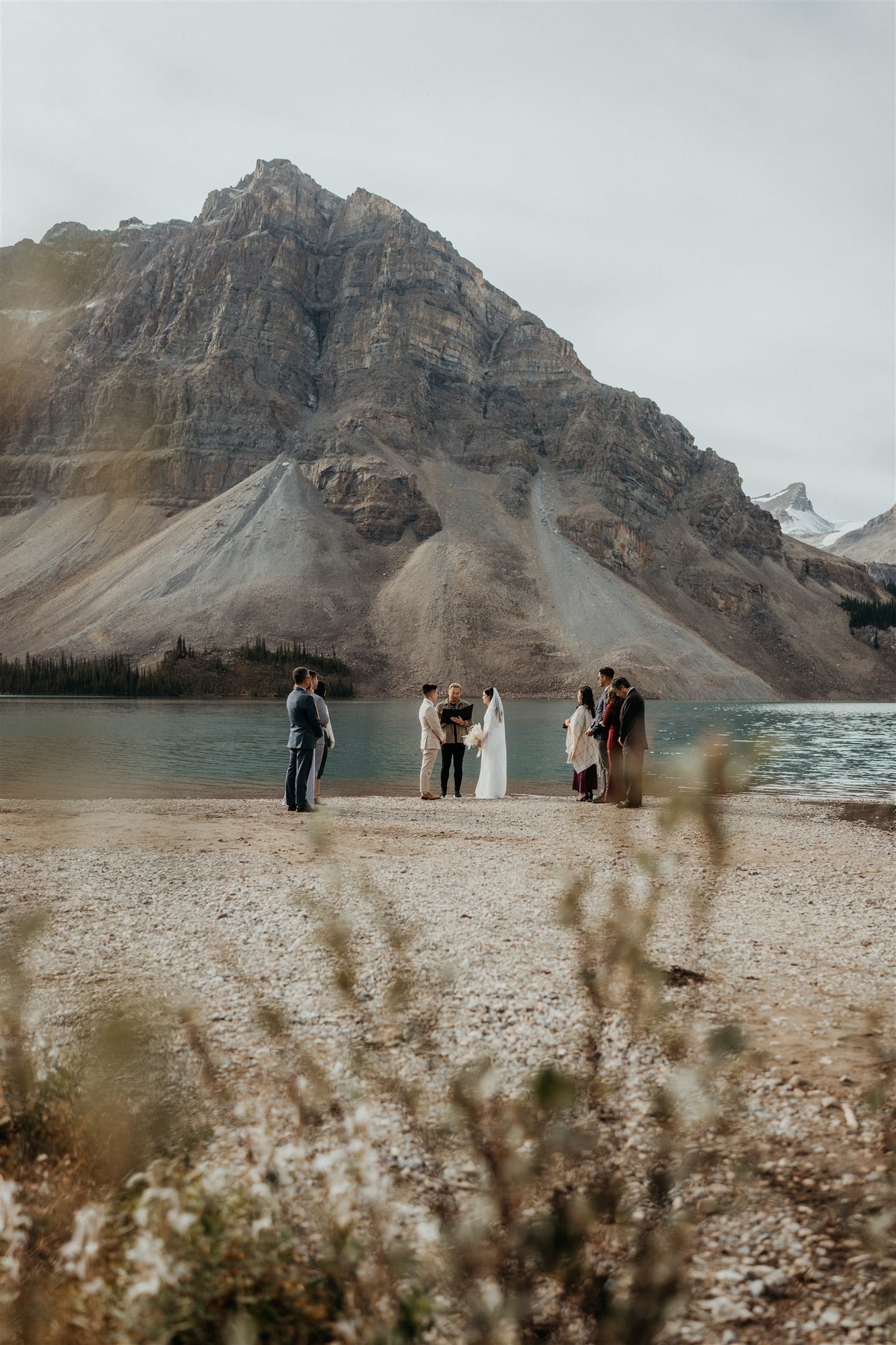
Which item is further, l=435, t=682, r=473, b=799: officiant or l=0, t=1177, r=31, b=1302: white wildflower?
l=435, t=682, r=473, b=799: officiant

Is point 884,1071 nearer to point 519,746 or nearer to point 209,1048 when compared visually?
point 209,1048

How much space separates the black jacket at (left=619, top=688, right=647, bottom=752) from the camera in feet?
54.4

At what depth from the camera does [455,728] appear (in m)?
20.4

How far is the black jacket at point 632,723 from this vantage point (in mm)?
16594

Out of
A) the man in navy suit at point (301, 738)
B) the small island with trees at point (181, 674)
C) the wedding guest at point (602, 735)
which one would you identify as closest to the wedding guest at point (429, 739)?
the wedding guest at point (602, 735)

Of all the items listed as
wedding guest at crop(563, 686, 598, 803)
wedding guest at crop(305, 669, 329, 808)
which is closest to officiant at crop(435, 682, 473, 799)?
wedding guest at crop(563, 686, 598, 803)

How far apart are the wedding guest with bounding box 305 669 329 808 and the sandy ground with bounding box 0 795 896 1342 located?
1.72 meters

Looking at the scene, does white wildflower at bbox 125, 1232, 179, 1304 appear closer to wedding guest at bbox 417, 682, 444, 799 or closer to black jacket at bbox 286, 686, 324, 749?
black jacket at bbox 286, 686, 324, 749

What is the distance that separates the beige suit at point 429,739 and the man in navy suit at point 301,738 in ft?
12.2

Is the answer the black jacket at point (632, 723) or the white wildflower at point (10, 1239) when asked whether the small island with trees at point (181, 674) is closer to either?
the black jacket at point (632, 723)

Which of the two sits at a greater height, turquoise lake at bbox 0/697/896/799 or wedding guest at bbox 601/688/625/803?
wedding guest at bbox 601/688/625/803

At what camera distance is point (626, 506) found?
6019 inches

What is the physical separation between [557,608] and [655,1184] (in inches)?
4784

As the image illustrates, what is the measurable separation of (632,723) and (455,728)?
198 inches
